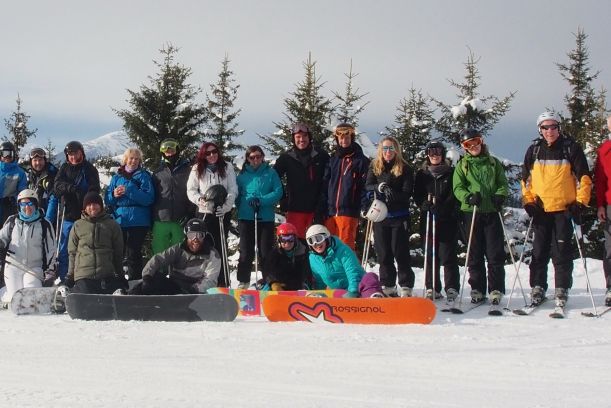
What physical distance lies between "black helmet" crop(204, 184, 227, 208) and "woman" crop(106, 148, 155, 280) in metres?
0.83

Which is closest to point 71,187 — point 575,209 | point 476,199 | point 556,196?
point 476,199

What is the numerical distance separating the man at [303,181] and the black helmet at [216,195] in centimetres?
92

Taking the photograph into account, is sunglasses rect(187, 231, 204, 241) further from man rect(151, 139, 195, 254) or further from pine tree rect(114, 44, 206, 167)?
pine tree rect(114, 44, 206, 167)

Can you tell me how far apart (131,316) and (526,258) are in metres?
11.8

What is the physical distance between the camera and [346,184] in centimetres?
773

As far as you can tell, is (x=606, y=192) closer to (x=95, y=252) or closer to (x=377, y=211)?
(x=377, y=211)

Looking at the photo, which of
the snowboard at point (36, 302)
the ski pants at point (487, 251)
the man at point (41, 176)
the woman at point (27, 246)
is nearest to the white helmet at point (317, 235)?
the ski pants at point (487, 251)

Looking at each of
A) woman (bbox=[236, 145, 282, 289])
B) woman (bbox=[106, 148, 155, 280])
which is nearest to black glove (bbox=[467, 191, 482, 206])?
woman (bbox=[236, 145, 282, 289])

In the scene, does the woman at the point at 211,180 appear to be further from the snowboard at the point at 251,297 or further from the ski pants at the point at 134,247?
Answer: the snowboard at the point at 251,297

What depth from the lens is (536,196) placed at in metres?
7.06

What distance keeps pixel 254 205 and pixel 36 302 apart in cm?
272

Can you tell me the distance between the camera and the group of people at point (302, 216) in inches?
274

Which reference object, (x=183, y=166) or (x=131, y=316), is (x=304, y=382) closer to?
(x=131, y=316)

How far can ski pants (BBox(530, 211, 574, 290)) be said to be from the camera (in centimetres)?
685
